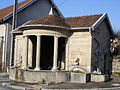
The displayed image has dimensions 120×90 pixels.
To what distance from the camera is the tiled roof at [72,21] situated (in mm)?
17812

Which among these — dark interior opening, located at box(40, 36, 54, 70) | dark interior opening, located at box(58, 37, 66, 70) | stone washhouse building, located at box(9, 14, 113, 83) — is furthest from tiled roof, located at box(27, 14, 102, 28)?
dark interior opening, located at box(40, 36, 54, 70)

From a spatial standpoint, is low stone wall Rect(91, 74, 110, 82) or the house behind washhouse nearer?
low stone wall Rect(91, 74, 110, 82)

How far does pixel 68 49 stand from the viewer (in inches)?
747

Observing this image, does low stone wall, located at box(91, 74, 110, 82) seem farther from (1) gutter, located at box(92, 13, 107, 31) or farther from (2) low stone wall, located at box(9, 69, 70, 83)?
(1) gutter, located at box(92, 13, 107, 31)

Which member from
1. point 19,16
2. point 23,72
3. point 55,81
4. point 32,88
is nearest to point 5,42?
point 19,16

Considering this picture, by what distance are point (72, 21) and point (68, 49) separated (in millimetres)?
2795

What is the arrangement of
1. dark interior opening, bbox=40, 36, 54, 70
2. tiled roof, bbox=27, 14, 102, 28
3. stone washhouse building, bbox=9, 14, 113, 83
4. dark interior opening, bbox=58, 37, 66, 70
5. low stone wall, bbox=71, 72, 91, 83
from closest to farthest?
low stone wall, bbox=71, 72, 91, 83 < stone washhouse building, bbox=9, 14, 113, 83 < tiled roof, bbox=27, 14, 102, 28 < dark interior opening, bbox=58, 37, 66, 70 < dark interior opening, bbox=40, 36, 54, 70

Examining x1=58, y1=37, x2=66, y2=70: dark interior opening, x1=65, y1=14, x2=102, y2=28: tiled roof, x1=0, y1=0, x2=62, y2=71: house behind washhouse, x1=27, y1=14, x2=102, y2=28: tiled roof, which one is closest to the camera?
x1=27, y1=14, x2=102, y2=28: tiled roof

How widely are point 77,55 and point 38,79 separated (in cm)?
397

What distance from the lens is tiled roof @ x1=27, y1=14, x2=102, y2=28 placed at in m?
17.8

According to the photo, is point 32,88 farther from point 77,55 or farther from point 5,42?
point 5,42

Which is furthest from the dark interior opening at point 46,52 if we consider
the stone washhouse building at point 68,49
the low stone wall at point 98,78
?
the low stone wall at point 98,78

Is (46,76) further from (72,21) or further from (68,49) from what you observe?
(72,21)

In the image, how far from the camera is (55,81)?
52.9ft
